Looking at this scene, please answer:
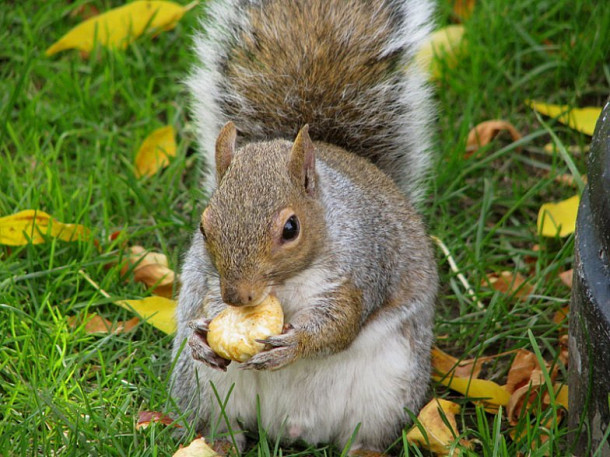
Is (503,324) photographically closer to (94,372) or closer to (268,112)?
(268,112)

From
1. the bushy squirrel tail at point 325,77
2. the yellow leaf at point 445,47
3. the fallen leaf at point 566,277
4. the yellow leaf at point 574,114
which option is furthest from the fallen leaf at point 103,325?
the yellow leaf at point 574,114

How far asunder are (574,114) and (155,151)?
3.64 ft

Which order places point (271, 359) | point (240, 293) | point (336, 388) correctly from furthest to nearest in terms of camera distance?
point (336, 388) < point (271, 359) < point (240, 293)

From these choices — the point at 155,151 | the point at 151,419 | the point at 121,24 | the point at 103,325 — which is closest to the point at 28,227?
the point at 103,325

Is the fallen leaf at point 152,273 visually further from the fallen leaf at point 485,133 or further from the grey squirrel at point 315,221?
the fallen leaf at point 485,133

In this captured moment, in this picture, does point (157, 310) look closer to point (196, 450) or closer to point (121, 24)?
point (196, 450)

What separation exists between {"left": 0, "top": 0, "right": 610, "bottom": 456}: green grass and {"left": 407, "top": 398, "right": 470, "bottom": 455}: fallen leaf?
3 centimetres

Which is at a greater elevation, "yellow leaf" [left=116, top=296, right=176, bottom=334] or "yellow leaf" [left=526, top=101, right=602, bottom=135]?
"yellow leaf" [left=526, top=101, right=602, bottom=135]

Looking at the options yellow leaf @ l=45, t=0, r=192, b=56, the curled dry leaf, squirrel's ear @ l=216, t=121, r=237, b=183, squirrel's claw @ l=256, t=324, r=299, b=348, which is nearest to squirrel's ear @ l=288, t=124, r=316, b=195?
squirrel's ear @ l=216, t=121, r=237, b=183

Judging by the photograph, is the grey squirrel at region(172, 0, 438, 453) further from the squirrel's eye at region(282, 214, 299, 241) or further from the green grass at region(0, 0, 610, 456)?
the green grass at region(0, 0, 610, 456)

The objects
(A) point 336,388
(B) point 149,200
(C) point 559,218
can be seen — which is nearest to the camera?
(A) point 336,388

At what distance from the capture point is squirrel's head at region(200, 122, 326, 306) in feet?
5.22

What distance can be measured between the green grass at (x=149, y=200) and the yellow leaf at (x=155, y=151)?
0.10 ft

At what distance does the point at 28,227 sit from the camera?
2.24 meters
